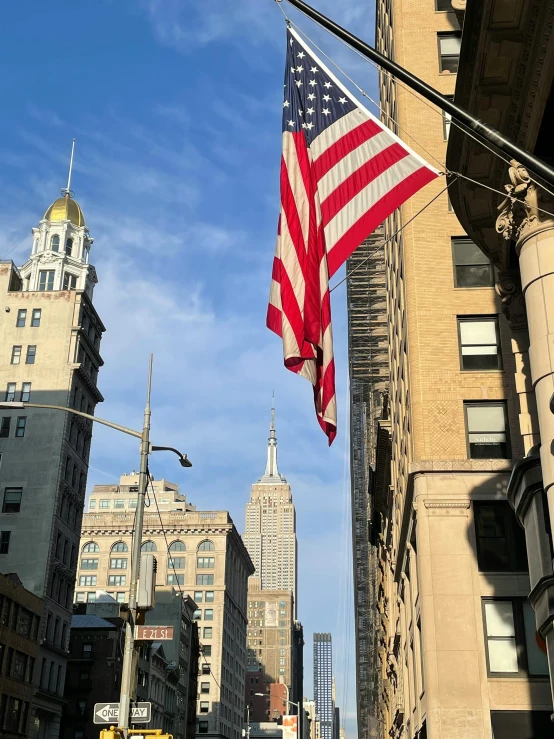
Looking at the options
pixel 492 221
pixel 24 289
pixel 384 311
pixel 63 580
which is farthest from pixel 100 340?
pixel 492 221

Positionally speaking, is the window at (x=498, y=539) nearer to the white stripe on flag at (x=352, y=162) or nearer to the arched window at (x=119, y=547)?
the white stripe on flag at (x=352, y=162)

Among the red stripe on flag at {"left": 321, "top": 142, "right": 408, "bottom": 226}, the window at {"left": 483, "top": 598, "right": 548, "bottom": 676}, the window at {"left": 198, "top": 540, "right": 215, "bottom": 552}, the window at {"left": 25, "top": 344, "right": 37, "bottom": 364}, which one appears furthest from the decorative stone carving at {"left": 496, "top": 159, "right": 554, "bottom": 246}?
the window at {"left": 198, "top": 540, "right": 215, "bottom": 552}

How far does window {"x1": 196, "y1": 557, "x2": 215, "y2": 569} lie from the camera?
149 meters

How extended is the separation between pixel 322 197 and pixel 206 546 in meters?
141

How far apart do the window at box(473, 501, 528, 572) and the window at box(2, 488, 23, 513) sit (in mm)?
55631

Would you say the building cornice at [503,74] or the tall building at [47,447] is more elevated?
the tall building at [47,447]

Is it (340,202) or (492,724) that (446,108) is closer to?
(340,202)

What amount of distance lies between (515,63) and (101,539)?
14809 cm

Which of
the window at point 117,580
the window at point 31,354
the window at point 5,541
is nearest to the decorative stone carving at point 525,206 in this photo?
the window at point 5,541

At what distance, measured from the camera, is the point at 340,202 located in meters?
14.3

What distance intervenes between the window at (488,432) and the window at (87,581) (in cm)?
13094

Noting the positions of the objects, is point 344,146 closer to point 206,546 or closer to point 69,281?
point 69,281

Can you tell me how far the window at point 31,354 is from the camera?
3290 inches

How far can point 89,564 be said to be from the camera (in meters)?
154
